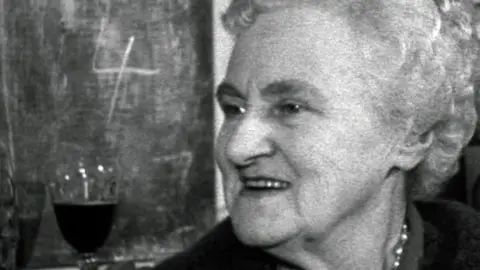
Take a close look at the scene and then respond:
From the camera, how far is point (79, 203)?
5.97 ft

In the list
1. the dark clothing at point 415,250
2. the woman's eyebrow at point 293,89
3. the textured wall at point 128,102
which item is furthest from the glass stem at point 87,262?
the woman's eyebrow at point 293,89

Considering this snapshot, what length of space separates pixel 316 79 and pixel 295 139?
67 millimetres

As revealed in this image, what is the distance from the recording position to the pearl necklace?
1.21m

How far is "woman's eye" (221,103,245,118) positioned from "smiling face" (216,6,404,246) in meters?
0.01

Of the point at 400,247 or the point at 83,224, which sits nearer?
the point at 400,247

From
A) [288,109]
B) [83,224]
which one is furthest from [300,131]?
[83,224]

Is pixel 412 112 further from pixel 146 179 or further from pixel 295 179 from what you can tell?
pixel 146 179

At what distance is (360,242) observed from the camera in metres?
1.15

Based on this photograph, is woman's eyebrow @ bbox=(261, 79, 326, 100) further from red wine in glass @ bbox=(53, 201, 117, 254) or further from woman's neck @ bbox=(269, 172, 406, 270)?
red wine in glass @ bbox=(53, 201, 117, 254)

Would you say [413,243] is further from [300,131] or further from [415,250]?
[300,131]

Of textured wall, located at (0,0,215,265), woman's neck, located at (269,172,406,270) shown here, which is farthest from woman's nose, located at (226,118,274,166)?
textured wall, located at (0,0,215,265)

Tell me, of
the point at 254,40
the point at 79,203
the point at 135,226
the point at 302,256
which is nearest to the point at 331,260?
the point at 302,256

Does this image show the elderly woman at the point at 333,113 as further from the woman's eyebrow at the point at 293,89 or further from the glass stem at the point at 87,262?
the glass stem at the point at 87,262

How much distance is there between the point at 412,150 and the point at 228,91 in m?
0.22
